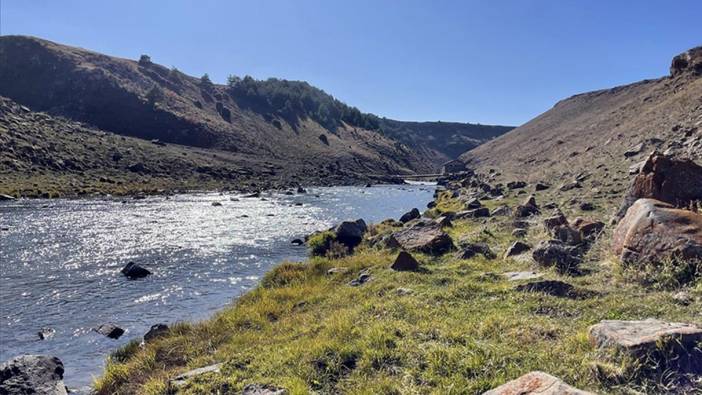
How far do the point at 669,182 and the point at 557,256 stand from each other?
4.29 m

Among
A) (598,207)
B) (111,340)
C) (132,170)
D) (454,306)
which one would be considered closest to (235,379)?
(454,306)

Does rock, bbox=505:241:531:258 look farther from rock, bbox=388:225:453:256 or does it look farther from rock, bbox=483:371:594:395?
rock, bbox=483:371:594:395

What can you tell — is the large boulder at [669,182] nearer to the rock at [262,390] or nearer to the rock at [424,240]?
the rock at [424,240]

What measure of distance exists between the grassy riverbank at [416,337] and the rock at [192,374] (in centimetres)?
19

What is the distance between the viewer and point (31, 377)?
9664 millimetres

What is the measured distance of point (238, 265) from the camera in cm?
2297

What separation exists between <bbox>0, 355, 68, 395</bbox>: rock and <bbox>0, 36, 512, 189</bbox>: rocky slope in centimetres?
8295

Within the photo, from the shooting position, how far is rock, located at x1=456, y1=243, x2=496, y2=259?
1491cm

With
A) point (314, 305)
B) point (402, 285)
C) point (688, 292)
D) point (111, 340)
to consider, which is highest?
point (688, 292)

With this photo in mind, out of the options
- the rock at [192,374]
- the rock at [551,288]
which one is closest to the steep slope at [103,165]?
the rock at [192,374]

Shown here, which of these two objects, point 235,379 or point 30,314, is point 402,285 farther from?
point 30,314

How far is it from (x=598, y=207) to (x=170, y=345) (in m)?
18.2

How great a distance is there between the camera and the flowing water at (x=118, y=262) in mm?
13992

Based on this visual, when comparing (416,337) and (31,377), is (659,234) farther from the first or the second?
(31,377)
